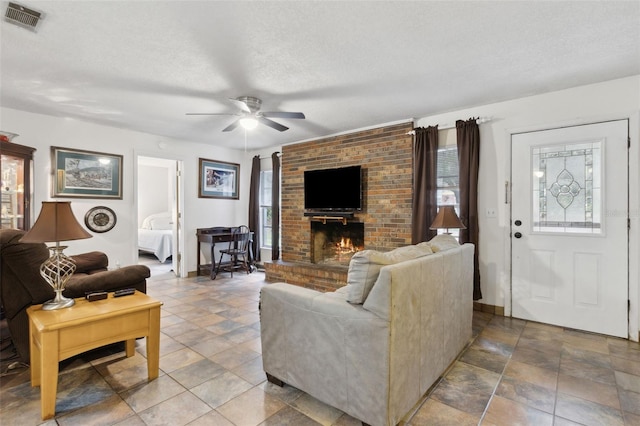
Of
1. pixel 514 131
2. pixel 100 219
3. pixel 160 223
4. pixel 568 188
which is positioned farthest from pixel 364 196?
pixel 160 223

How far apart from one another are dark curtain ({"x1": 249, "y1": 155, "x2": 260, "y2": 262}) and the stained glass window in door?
451 cm

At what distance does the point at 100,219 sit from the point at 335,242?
350 centimetres

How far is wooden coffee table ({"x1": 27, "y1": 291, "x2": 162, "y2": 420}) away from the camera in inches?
67.4

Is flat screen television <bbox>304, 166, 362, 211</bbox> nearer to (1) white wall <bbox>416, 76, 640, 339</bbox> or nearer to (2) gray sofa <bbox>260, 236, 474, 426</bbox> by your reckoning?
(1) white wall <bbox>416, 76, 640, 339</bbox>

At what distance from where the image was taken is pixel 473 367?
2297 mm

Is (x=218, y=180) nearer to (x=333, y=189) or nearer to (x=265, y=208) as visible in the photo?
(x=265, y=208)

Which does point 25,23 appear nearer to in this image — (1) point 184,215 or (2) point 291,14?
(2) point 291,14

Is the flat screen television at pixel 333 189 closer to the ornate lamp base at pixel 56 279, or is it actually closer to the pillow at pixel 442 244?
the pillow at pixel 442 244

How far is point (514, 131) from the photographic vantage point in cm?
337

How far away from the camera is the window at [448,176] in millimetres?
3791

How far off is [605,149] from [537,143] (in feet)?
1.80

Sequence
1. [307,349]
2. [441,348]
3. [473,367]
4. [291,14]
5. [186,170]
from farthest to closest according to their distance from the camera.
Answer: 1. [186,170]
2. [473,367]
3. [441,348]
4. [291,14]
5. [307,349]

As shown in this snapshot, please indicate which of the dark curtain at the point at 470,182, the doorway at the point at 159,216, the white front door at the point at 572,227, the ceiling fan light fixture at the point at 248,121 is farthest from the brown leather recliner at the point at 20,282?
the white front door at the point at 572,227

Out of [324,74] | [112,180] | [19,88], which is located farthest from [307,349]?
[112,180]
